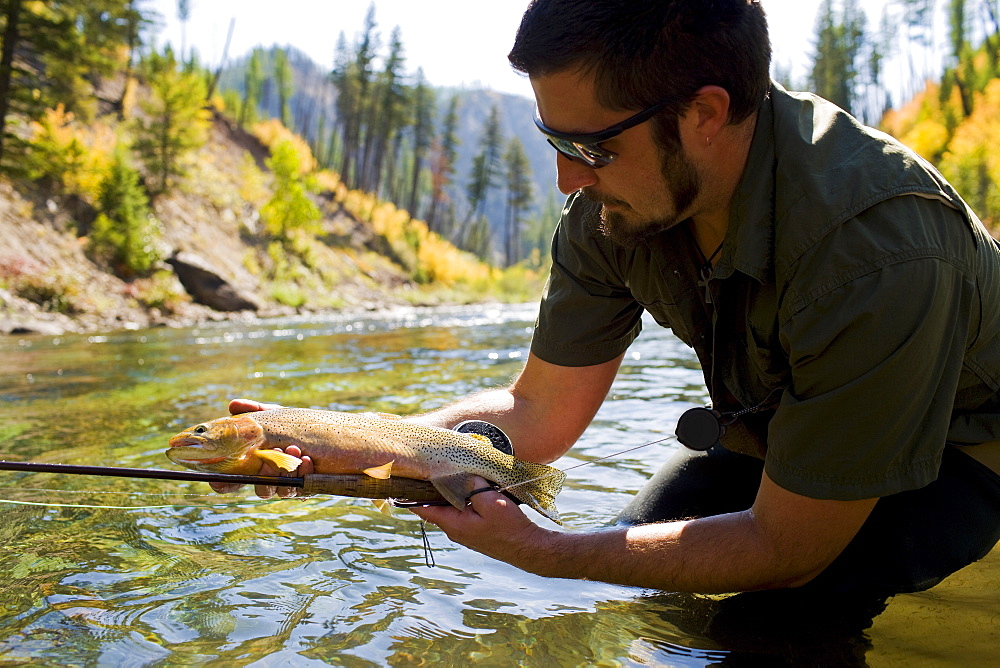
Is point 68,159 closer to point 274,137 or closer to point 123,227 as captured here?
point 123,227

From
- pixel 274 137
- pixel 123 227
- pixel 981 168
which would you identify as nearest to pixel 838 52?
pixel 981 168

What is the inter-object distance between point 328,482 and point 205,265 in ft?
85.5

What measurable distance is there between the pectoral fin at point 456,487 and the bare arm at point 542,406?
21.7 inches

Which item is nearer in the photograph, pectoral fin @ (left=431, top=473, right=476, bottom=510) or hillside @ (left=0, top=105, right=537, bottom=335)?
pectoral fin @ (left=431, top=473, right=476, bottom=510)

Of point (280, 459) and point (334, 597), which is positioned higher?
point (280, 459)

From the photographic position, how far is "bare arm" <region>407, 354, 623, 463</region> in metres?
3.55

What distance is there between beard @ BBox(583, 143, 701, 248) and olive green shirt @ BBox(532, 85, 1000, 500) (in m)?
0.16

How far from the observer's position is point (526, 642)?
9.12 feet

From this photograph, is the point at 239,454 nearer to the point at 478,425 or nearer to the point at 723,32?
the point at 478,425

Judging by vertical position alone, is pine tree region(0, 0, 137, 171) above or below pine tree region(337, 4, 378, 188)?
below

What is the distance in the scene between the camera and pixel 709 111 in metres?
2.48

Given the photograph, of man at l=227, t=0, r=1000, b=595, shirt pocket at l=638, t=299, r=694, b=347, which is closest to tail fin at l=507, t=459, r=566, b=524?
man at l=227, t=0, r=1000, b=595

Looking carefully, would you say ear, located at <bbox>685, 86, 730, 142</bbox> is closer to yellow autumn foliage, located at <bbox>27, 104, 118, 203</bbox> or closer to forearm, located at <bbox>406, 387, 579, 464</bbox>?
forearm, located at <bbox>406, 387, 579, 464</bbox>

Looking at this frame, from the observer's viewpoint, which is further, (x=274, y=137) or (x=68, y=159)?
(x=274, y=137)
